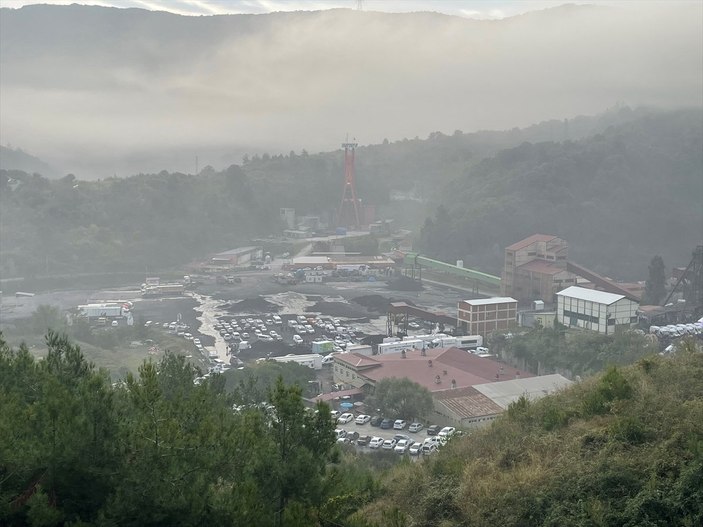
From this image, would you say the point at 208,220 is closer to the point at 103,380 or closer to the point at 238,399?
the point at 238,399

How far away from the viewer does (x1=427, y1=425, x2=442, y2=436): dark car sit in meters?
9.69

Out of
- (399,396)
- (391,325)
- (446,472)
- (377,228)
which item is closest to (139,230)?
(377,228)

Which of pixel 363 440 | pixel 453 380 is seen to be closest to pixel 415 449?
pixel 363 440

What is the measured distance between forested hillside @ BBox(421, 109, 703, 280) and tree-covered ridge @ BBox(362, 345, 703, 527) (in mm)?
19902

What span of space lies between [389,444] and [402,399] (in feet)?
3.65

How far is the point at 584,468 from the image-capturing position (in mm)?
4031

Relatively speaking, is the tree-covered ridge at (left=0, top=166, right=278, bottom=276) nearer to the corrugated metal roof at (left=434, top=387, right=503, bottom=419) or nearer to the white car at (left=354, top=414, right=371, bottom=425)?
the white car at (left=354, top=414, right=371, bottom=425)

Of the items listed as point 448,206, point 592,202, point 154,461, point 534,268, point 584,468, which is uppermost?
point 154,461

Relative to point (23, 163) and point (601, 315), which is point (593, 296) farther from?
point (23, 163)

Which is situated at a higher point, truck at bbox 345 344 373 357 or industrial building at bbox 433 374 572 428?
industrial building at bbox 433 374 572 428

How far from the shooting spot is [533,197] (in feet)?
96.7

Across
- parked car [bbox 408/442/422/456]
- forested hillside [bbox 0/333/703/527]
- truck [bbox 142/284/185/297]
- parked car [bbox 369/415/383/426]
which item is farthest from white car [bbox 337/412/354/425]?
truck [bbox 142/284/185/297]

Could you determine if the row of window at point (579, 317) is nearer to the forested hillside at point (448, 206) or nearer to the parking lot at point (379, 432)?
the parking lot at point (379, 432)

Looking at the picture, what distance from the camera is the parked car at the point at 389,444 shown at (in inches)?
361
